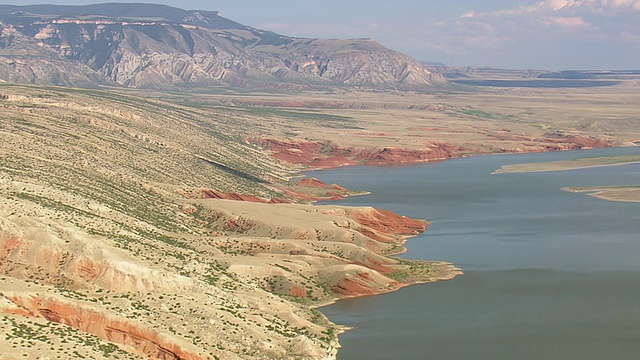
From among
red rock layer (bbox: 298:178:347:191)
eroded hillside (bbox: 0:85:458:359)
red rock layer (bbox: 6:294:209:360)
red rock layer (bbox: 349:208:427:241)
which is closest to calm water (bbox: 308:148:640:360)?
red rock layer (bbox: 349:208:427:241)

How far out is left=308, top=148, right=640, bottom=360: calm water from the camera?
74562mm

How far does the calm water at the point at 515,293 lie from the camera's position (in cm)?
7456

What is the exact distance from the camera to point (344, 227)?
123m

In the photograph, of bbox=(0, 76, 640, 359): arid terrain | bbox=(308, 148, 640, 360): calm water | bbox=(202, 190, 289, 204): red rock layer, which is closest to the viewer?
bbox=(0, 76, 640, 359): arid terrain

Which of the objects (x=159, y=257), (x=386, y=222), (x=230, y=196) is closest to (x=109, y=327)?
(x=159, y=257)

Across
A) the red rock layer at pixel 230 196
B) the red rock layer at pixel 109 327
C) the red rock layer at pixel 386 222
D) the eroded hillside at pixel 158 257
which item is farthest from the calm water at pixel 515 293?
the red rock layer at pixel 230 196

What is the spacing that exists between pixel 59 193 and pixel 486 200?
89.5 m

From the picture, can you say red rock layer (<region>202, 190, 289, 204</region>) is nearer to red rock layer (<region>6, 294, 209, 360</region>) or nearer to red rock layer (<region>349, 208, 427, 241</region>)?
red rock layer (<region>349, 208, 427, 241</region>)

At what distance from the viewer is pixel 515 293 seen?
92438 millimetres

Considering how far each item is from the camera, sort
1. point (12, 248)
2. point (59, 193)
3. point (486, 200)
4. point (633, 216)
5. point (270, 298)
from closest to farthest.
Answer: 1. point (12, 248)
2. point (270, 298)
3. point (59, 193)
4. point (633, 216)
5. point (486, 200)

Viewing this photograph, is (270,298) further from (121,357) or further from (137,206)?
(137,206)

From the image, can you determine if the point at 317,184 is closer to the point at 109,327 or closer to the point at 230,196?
the point at 230,196

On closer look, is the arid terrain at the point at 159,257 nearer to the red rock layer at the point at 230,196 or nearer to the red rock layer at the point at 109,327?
the red rock layer at the point at 109,327

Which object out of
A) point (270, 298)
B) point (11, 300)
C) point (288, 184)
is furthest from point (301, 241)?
point (288, 184)
